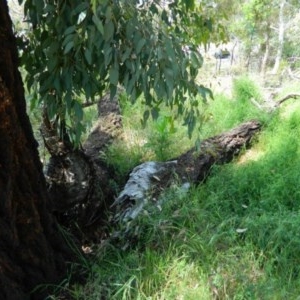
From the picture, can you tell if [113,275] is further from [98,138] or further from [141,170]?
[98,138]

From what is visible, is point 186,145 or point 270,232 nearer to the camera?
point 270,232

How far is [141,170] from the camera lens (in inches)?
145

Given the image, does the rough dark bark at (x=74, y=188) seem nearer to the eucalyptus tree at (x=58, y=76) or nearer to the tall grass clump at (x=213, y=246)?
the tall grass clump at (x=213, y=246)

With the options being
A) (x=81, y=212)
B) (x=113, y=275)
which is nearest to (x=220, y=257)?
(x=113, y=275)

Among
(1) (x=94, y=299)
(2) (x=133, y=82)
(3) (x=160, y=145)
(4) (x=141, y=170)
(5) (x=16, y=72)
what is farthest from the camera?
(3) (x=160, y=145)

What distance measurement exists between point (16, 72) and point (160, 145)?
100 inches

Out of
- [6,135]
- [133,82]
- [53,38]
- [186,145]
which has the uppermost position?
[53,38]

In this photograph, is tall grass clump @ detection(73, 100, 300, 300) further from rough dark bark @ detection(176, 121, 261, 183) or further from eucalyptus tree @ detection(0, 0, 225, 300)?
eucalyptus tree @ detection(0, 0, 225, 300)

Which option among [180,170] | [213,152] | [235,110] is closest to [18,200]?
[180,170]

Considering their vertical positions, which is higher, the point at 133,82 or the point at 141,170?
the point at 133,82

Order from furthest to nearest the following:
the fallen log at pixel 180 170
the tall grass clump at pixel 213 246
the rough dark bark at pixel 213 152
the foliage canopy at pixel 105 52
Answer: the rough dark bark at pixel 213 152 < the fallen log at pixel 180 170 < the tall grass clump at pixel 213 246 < the foliage canopy at pixel 105 52

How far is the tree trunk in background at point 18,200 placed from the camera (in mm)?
1832

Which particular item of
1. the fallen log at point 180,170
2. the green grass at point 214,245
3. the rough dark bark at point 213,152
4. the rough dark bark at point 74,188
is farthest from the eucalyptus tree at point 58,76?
the rough dark bark at point 213,152

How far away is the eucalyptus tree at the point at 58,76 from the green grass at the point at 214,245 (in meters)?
0.41
